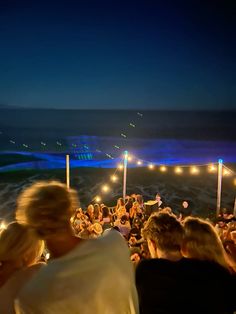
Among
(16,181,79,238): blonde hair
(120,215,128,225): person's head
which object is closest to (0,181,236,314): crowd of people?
(16,181,79,238): blonde hair

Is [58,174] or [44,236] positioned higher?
[44,236]

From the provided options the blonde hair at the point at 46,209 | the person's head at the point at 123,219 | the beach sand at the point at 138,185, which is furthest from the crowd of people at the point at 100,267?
the beach sand at the point at 138,185

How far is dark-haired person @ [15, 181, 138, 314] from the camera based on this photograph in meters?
1.28

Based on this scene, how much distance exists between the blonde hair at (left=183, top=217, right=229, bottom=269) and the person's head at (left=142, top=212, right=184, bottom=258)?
0.09 metres

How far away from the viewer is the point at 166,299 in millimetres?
1858

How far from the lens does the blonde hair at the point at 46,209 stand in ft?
4.56

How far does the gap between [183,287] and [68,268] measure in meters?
0.77

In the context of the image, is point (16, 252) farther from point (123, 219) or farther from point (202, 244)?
point (123, 219)

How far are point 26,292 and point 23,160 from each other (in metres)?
37.1

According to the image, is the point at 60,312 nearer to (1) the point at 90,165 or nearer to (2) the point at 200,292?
(2) the point at 200,292

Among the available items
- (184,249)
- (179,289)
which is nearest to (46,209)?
(179,289)

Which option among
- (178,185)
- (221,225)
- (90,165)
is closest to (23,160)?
(90,165)

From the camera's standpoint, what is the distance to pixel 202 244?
7.21ft

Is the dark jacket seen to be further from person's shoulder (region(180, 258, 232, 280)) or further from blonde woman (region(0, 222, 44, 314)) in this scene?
blonde woman (region(0, 222, 44, 314))
